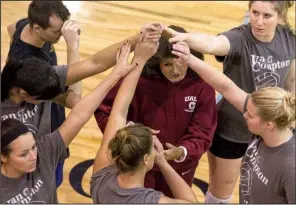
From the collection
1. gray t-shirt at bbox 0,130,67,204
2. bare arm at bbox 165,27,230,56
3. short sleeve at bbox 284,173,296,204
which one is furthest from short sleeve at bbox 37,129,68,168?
short sleeve at bbox 284,173,296,204

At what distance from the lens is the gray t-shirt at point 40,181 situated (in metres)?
2.34

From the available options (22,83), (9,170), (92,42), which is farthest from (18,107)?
(92,42)

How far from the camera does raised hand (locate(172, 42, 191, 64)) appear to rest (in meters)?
2.49

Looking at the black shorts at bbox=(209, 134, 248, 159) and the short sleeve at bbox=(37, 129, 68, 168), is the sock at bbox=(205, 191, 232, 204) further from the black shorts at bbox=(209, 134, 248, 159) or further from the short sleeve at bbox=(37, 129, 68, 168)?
the short sleeve at bbox=(37, 129, 68, 168)

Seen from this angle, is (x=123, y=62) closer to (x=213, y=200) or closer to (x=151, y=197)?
(x=151, y=197)

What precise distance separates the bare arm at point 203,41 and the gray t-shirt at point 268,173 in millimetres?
483

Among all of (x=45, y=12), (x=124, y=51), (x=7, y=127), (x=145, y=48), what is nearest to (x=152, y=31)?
(x=145, y=48)

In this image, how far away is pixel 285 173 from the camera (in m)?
2.39

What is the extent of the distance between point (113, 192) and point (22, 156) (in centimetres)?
41

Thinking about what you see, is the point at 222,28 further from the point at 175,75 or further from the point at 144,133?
the point at 144,133

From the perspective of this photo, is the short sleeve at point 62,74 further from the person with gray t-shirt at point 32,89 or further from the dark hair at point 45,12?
the dark hair at point 45,12

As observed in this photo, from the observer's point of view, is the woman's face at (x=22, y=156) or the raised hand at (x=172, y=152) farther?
the raised hand at (x=172, y=152)

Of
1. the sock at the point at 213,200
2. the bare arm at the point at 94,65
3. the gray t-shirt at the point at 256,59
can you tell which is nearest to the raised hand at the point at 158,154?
the bare arm at the point at 94,65

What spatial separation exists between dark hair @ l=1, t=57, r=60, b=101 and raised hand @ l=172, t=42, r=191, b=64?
552 millimetres
